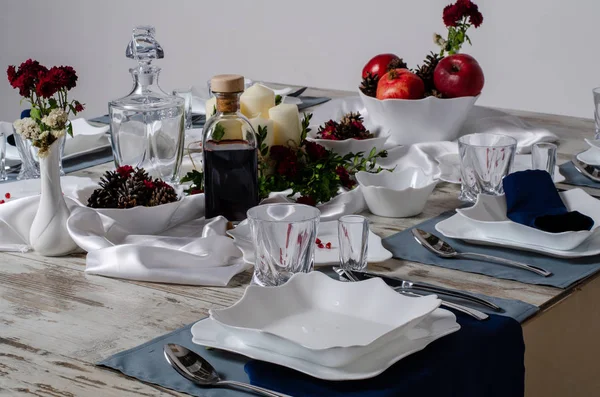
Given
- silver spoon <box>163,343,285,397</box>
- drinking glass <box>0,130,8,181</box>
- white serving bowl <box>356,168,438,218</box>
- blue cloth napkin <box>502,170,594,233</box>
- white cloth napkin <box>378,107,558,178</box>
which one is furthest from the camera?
white cloth napkin <box>378,107,558,178</box>

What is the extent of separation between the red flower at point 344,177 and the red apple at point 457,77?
430 millimetres

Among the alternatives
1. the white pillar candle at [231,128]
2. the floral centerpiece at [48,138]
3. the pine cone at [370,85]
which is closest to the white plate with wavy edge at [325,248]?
the white pillar candle at [231,128]

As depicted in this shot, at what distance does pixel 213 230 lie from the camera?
129 centimetres

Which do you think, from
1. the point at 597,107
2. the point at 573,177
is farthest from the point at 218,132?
the point at 597,107

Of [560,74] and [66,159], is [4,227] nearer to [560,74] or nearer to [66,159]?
[66,159]

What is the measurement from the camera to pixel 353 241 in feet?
3.73

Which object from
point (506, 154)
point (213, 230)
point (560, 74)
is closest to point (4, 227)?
point (213, 230)

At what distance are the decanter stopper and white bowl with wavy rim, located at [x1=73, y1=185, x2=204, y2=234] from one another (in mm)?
257

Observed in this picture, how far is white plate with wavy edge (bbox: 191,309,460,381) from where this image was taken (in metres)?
0.84

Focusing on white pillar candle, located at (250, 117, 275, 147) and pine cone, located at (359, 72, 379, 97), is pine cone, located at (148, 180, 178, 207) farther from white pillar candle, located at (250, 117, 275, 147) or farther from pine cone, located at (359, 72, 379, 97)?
pine cone, located at (359, 72, 379, 97)

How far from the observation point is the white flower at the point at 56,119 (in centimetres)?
119

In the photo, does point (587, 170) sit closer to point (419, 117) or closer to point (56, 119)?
point (419, 117)

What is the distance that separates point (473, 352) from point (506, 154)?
0.58 metres

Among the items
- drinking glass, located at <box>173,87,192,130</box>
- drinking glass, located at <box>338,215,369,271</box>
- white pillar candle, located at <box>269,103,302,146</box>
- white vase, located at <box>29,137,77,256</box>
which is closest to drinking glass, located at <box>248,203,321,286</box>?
drinking glass, located at <box>338,215,369,271</box>
